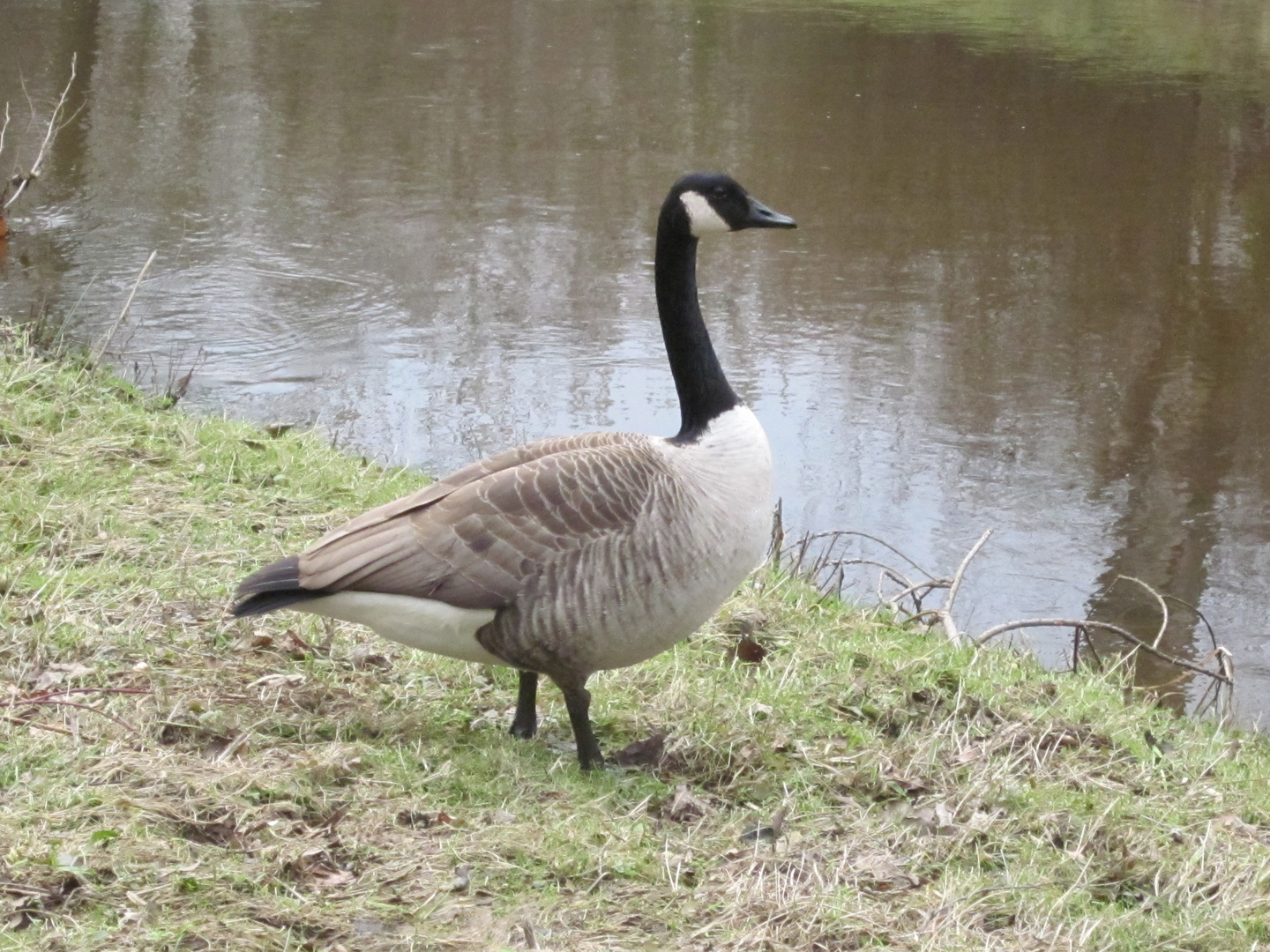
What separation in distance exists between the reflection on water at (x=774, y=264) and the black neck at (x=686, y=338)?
2.53 m

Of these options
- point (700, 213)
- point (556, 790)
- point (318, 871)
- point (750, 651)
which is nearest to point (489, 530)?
point (556, 790)

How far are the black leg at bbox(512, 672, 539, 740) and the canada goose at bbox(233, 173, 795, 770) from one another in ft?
0.71

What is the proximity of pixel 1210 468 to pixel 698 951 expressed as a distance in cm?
556

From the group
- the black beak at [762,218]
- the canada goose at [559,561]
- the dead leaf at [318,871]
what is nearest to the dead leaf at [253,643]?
the canada goose at [559,561]

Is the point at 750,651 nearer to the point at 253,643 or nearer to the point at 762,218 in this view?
the point at 762,218

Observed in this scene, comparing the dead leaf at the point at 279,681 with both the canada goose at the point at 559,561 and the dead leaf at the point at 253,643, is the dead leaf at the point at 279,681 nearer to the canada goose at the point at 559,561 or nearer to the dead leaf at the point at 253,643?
the dead leaf at the point at 253,643

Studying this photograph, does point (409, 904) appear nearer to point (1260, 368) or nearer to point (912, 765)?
point (912, 765)

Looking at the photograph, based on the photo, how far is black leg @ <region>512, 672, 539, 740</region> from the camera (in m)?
4.10

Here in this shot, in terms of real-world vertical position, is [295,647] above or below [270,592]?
below

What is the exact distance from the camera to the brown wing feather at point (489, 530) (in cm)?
374

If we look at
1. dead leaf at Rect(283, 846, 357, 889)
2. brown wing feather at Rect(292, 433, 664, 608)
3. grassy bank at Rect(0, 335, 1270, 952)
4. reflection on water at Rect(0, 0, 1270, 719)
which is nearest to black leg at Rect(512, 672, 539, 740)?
grassy bank at Rect(0, 335, 1270, 952)

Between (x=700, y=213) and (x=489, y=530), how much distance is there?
3.73 feet

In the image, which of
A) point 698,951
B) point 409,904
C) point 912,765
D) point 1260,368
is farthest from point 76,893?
point 1260,368

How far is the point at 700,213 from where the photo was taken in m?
4.23
